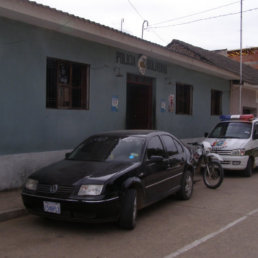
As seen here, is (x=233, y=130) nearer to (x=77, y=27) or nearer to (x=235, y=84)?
(x=77, y=27)

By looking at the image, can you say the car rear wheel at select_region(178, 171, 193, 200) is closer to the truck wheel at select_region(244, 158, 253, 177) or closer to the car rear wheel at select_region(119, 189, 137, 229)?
the car rear wheel at select_region(119, 189, 137, 229)

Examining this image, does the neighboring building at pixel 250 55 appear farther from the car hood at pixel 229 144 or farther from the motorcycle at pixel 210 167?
the motorcycle at pixel 210 167

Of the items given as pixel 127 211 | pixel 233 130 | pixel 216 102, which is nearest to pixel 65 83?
pixel 127 211

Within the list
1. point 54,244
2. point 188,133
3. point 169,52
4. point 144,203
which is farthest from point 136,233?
point 188,133

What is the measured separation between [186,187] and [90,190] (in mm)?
3009

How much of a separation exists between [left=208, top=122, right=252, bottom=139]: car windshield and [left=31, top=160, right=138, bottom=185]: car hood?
6322 millimetres

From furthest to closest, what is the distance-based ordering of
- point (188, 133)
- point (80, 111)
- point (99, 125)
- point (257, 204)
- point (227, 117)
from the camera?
point (188, 133) < point (227, 117) < point (99, 125) < point (80, 111) < point (257, 204)

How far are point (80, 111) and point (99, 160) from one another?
155 inches

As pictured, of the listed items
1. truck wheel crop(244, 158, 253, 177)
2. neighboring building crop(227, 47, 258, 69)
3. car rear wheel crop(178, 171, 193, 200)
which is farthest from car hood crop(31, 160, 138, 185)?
neighboring building crop(227, 47, 258, 69)

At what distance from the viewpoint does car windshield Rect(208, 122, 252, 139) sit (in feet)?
36.4

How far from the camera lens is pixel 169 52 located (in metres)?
12.1

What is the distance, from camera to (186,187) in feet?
24.5

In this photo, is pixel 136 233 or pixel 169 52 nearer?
pixel 136 233

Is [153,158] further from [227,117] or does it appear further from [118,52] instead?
[227,117]
